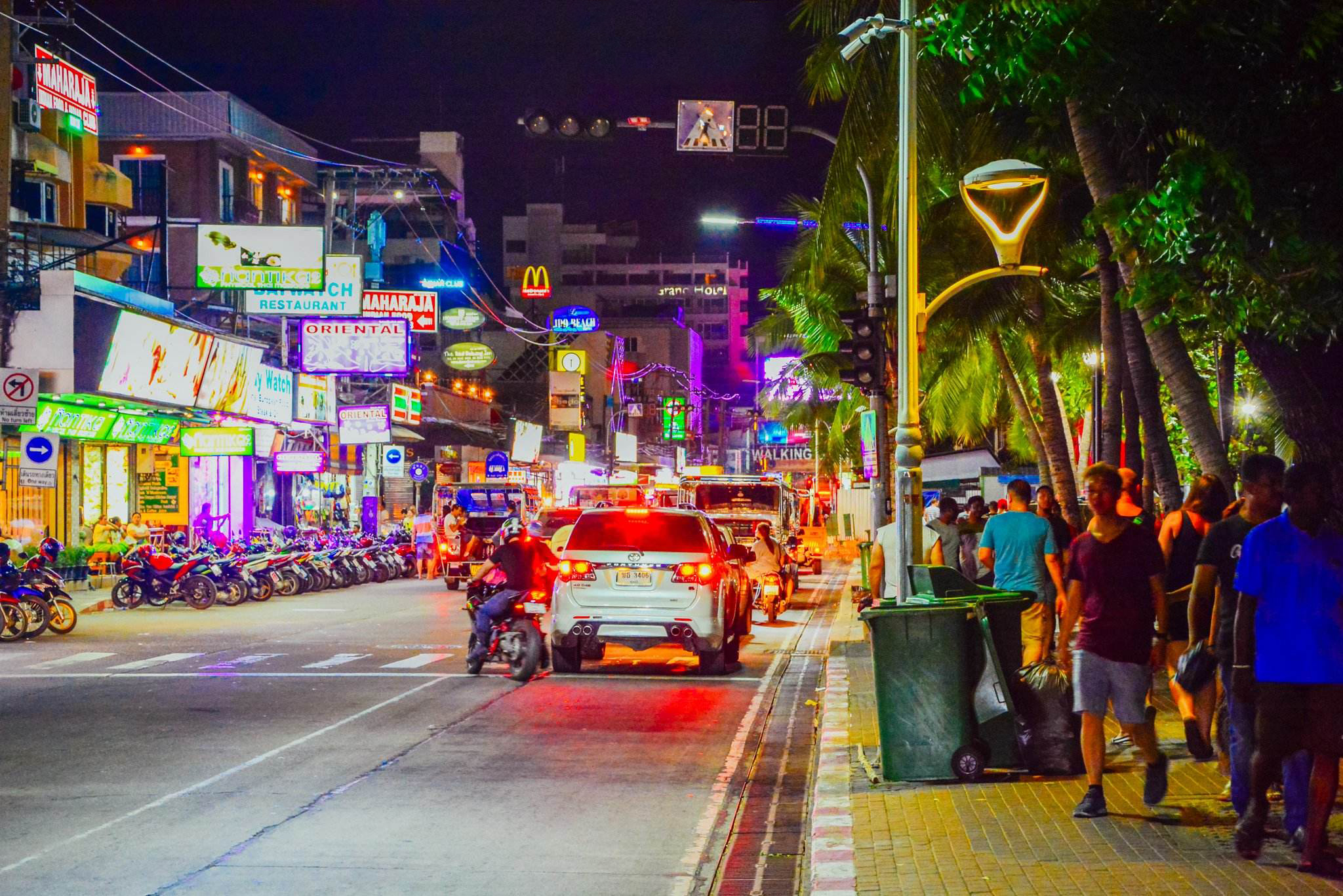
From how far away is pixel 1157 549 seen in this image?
27.0 ft

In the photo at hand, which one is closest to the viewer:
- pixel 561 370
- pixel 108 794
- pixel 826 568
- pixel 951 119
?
pixel 108 794

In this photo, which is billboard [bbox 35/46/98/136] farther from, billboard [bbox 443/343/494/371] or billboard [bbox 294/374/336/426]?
billboard [bbox 443/343/494/371]

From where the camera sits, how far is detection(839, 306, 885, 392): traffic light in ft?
54.7

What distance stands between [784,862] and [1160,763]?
2.14 m

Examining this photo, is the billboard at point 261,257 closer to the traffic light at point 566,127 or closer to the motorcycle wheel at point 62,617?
the motorcycle wheel at point 62,617

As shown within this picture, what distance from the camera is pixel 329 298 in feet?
126

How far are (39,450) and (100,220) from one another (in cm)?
1523

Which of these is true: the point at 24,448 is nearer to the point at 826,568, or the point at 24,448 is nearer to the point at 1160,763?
the point at 1160,763

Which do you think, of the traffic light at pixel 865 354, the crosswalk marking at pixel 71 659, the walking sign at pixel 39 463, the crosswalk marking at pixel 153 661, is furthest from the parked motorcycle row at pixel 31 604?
the traffic light at pixel 865 354

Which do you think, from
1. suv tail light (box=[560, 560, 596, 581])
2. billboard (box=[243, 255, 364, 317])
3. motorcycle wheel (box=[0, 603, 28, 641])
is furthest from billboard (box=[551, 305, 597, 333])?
suv tail light (box=[560, 560, 596, 581])

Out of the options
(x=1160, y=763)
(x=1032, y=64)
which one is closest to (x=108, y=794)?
(x=1160, y=763)

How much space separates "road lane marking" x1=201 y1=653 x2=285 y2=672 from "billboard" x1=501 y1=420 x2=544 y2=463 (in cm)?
3891

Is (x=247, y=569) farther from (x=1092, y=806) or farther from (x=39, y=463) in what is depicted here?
(x=1092, y=806)

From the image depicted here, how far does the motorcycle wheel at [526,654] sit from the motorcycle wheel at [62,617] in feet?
28.9
